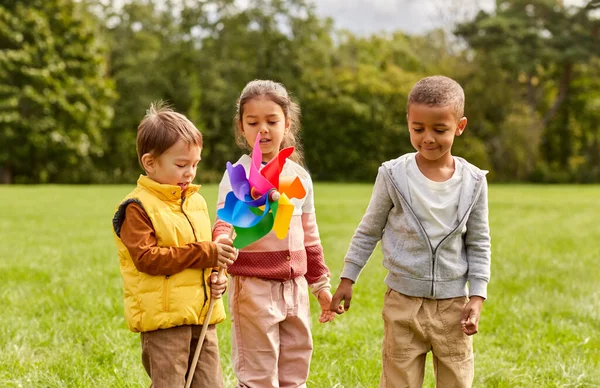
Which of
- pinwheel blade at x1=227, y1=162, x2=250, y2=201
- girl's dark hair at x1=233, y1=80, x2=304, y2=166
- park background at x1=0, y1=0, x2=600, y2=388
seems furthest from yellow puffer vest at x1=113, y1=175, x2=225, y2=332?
park background at x1=0, y1=0, x2=600, y2=388

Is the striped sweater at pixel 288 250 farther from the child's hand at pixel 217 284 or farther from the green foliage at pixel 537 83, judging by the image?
the green foliage at pixel 537 83

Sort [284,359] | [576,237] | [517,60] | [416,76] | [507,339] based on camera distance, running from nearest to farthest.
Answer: [284,359] → [507,339] → [576,237] → [517,60] → [416,76]

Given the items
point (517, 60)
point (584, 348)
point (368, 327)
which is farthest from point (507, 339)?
point (517, 60)

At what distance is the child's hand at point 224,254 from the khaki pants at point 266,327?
0.38 meters

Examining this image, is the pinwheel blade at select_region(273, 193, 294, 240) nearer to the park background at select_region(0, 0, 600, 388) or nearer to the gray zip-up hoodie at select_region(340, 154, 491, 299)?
the gray zip-up hoodie at select_region(340, 154, 491, 299)

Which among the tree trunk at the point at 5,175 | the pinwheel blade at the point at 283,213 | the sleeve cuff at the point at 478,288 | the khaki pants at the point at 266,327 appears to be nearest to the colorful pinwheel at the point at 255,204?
the pinwheel blade at the point at 283,213

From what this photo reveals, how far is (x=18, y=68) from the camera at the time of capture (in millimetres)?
29141

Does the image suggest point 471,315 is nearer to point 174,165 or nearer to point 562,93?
point 174,165

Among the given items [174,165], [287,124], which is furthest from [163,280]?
[287,124]

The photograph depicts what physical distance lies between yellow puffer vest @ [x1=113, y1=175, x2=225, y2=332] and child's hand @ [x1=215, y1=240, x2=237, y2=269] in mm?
112

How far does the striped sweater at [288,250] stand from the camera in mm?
3074

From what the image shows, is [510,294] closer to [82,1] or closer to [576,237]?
[576,237]

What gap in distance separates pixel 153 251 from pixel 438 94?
126cm

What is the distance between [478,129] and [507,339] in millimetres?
32268
